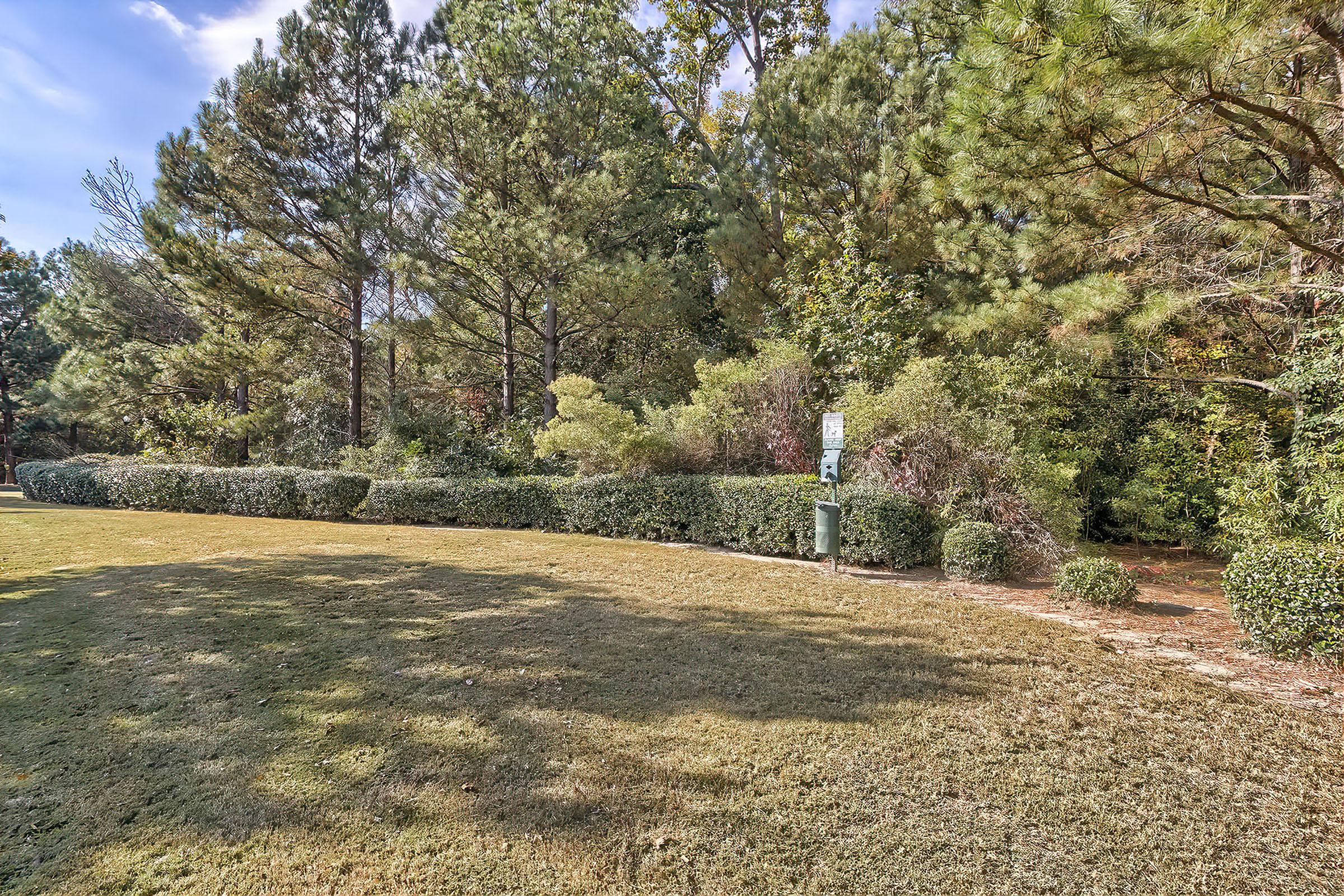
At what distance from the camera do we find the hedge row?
23.0ft

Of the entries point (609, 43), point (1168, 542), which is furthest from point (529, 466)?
point (1168, 542)

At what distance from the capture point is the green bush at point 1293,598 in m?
3.84

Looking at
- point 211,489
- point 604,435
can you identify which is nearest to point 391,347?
point 211,489

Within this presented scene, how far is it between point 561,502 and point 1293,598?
852 centimetres

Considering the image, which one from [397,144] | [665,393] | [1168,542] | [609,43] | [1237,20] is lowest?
[1168,542]

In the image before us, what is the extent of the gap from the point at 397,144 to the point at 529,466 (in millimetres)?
9653

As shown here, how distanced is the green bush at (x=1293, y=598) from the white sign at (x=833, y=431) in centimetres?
344

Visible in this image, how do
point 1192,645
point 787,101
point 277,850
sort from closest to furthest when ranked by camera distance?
point 277,850, point 1192,645, point 787,101

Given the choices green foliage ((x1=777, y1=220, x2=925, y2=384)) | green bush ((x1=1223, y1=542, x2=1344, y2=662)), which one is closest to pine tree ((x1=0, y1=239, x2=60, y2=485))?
green foliage ((x1=777, y1=220, x2=925, y2=384))

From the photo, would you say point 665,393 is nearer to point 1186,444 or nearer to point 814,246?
point 814,246

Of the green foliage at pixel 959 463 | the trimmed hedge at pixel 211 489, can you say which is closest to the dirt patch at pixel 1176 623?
the green foliage at pixel 959 463

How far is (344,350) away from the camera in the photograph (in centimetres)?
1759

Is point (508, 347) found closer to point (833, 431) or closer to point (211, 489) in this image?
point (211, 489)

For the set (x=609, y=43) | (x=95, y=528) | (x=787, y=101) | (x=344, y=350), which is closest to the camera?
(x=95, y=528)
